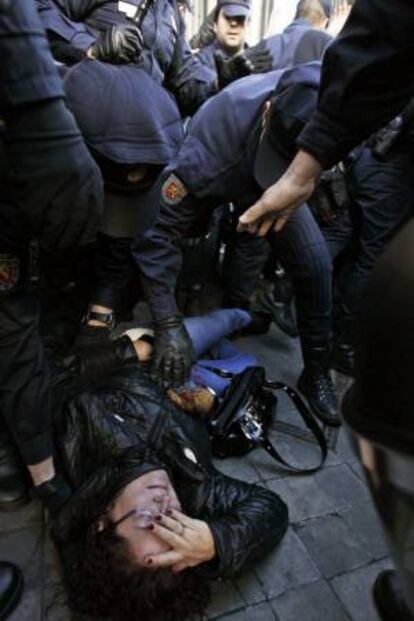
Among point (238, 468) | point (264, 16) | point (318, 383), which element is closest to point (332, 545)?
point (238, 468)

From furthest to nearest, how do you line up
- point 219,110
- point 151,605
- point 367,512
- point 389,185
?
1. point 389,185
2. point 219,110
3. point 367,512
4. point 151,605

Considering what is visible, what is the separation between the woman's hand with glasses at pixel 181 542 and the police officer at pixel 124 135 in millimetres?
888

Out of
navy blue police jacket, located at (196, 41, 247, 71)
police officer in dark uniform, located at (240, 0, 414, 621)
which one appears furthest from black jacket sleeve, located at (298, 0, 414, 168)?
navy blue police jacket, located at (196, 41, 247, 71)

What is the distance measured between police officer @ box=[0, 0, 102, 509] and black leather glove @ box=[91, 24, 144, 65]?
0.78 metres

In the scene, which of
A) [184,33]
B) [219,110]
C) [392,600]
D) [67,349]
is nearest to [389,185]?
[219,110]

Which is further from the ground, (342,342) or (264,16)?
(264,16)

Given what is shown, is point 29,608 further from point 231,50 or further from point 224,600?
point 231,50

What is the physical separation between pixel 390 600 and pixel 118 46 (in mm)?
1772

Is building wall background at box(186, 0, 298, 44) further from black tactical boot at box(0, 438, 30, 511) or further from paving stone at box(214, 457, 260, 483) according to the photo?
black tactical boot at box(0, 438, 30, 511)

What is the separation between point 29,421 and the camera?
1.50 metres

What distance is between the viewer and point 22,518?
1634 mm

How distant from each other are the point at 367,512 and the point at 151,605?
0.80 meters

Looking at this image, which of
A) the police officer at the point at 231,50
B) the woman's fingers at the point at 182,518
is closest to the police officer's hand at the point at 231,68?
the police officer at the point at 231,50

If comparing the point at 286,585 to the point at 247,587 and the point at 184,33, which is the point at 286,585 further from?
the point at 184,33
